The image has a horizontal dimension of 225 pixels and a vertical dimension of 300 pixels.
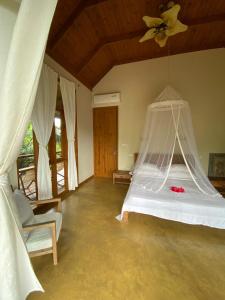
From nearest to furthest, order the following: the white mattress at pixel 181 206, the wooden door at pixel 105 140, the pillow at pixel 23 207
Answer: the pillow at pixel 23 207
the white mattress at pixel 181 206
the wooden door at pixel 105 140

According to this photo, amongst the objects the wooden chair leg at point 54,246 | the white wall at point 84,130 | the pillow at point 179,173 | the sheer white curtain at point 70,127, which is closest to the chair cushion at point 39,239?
the wooden chair leg at point 54,246

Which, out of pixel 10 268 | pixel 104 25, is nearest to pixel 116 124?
pixel 104 25

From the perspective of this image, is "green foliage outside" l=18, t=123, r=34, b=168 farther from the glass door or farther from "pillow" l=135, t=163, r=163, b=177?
"pillow" l=135, t=163, r=163, b=177

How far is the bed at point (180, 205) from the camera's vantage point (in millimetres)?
2092

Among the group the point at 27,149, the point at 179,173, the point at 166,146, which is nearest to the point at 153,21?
the point at 166,146

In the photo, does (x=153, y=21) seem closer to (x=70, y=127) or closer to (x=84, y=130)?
(x=70, y=127)

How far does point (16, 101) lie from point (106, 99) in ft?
13.1

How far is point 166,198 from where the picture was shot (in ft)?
7.72

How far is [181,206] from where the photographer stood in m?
2.21

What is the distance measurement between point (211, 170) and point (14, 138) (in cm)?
444

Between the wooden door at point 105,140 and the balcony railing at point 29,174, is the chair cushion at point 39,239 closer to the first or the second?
the balcony railing at point 29,174

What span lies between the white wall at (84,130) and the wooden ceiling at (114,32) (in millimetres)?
356

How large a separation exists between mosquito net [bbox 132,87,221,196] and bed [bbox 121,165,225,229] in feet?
0.43

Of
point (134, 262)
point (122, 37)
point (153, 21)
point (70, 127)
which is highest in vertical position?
point (122, 37)
